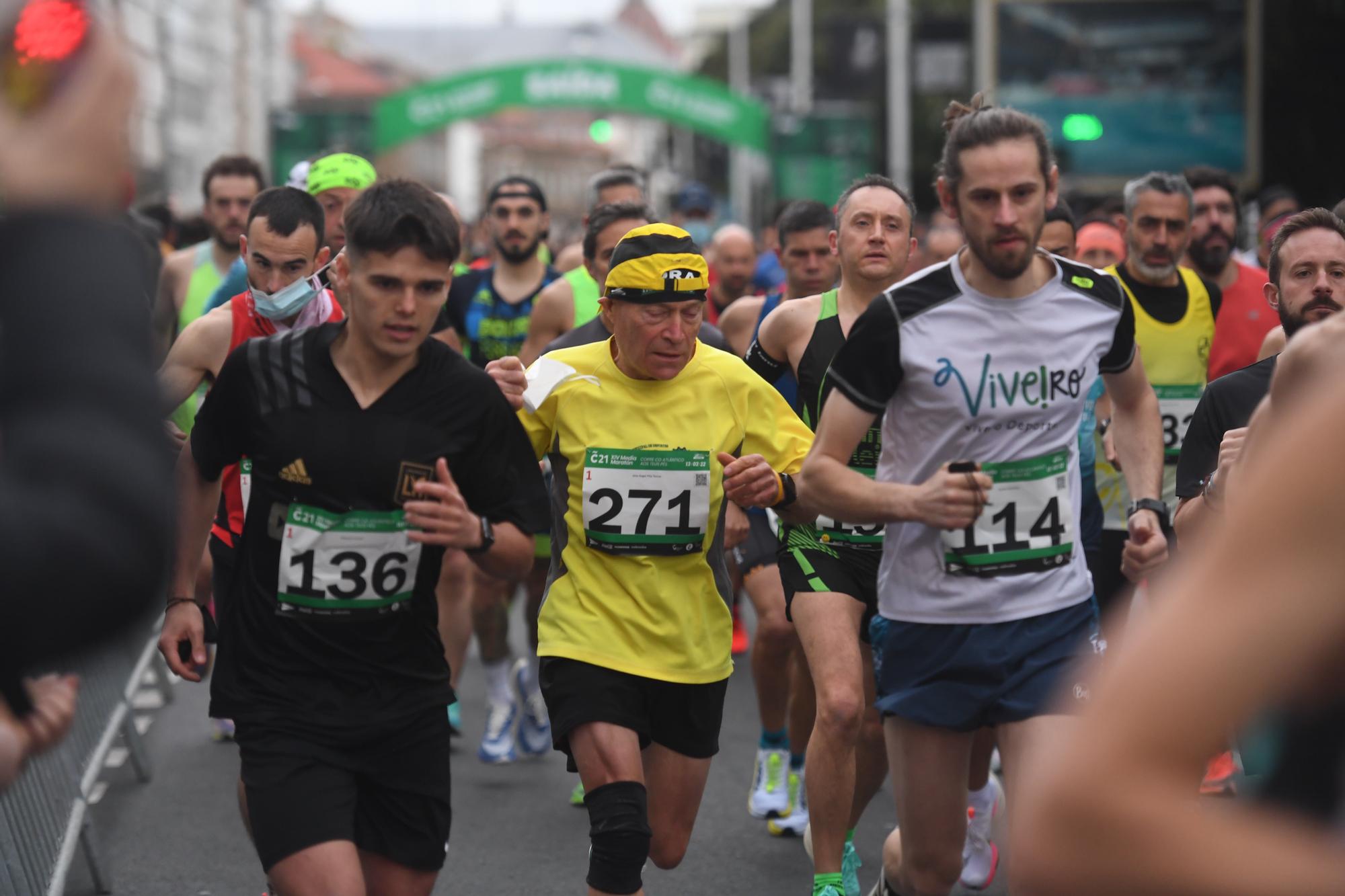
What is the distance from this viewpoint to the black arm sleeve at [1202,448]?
18.7ft

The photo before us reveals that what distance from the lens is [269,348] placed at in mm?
4555

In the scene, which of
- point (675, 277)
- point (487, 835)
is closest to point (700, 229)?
point (487, 835)

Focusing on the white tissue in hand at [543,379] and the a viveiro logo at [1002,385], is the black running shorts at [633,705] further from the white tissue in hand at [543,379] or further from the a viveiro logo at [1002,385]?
the a viveiro logo at [1002,385]

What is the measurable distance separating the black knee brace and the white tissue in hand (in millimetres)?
1109

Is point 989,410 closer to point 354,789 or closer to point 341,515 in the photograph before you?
point 341,515

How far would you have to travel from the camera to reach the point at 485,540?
169 inches

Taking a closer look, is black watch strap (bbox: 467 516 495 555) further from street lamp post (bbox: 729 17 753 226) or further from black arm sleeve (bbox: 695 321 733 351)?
street lamp post (bbox: 729 17 753 226)

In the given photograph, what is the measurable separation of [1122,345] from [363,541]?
79.9 inches

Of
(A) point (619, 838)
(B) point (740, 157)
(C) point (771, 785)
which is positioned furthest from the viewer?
(B) point (740, 157)

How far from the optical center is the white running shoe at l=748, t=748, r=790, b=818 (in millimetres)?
7273

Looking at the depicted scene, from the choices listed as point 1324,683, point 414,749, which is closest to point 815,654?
point 414,749

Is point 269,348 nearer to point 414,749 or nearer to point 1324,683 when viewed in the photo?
point 414,749

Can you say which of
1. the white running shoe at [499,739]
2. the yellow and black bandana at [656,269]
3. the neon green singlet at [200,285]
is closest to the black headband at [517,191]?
the neon green singlet at [200,285]

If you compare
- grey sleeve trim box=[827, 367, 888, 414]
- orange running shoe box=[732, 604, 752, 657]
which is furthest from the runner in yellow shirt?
orange running shoe box=[732, 604, 752, 657]
